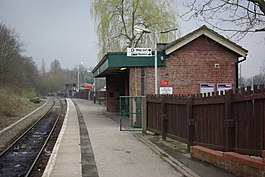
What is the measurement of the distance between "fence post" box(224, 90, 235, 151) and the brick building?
11.0 meters

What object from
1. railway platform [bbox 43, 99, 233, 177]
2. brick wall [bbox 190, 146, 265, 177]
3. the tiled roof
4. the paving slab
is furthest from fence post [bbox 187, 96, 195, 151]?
the tiled roof

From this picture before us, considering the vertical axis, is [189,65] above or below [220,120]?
above

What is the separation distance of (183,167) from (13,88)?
4107cm

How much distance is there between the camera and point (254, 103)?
24.8ft

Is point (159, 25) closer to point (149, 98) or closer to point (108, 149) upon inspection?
point (149, 98)

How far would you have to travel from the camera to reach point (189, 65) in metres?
20.4

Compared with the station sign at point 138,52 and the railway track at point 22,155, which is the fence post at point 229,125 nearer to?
the railway track at point 22,155

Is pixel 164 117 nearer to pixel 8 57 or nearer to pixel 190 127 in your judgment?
pixel 190 127

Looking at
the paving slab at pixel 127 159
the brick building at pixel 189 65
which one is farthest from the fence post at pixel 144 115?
the brick building at pixel 189 65

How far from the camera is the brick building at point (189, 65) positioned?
19.6m

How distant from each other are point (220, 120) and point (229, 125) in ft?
2.29

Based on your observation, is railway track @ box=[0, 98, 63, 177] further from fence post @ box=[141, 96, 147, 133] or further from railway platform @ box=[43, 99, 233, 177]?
fence post @ box=[141, 96, 147, 133]

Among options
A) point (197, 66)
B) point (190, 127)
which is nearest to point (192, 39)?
point (197, 66)

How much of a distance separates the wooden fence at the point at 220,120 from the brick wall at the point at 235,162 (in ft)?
1.18
